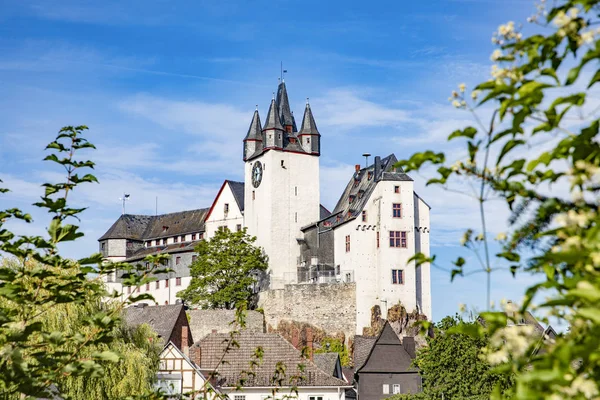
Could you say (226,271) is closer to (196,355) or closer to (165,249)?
(165,249)

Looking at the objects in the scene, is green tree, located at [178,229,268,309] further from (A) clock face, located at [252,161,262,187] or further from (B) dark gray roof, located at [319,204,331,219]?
(B) dark gray roof, located at [319,204,331,219]

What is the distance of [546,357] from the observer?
7.28 ft

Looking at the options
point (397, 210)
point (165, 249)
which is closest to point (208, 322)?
point (397, 210)

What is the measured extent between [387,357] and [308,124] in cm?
2676

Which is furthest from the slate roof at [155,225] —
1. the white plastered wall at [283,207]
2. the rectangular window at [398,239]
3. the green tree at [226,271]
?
the rectangular window at [398,239]

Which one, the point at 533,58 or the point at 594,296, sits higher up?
the point at 533,58

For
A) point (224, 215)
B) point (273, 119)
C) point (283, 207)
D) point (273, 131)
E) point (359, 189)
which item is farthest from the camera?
point (224, 215)

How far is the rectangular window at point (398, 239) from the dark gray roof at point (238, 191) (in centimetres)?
1685

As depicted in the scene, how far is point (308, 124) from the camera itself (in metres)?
66.4

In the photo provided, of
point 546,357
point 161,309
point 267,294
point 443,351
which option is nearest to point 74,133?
point 546,357

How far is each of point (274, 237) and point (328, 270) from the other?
5336 mm

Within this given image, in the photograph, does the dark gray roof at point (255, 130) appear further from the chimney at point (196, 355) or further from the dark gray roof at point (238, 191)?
the chimney at point (196, 355)

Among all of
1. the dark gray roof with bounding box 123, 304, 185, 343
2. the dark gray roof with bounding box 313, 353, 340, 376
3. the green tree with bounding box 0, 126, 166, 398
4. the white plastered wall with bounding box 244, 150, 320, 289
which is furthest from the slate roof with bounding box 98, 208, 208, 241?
the green tree with bounding box 0, 126, 166, 398

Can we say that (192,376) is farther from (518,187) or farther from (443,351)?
(518,187)
